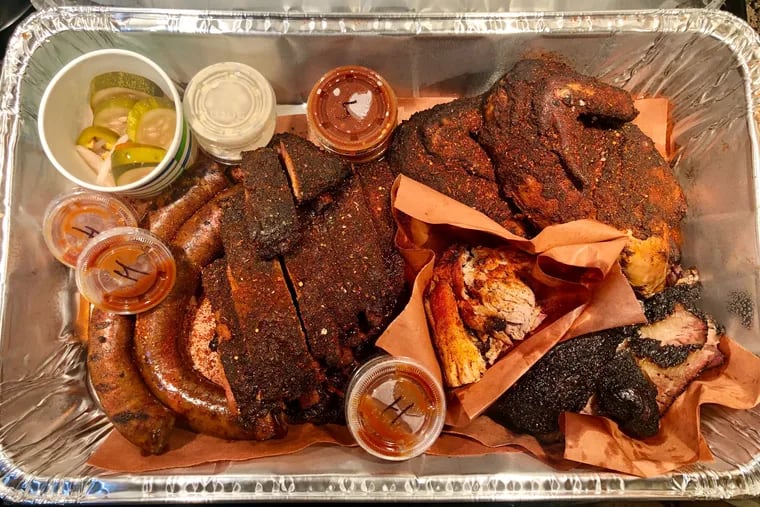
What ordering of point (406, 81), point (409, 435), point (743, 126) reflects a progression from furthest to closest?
point (406, 81) < point (743, 126) < point (409, 435)

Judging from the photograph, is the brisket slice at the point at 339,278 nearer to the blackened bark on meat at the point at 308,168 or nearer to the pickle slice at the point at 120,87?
the blackened bark on meat at the point at 308,168

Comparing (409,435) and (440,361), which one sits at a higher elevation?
(440,361)

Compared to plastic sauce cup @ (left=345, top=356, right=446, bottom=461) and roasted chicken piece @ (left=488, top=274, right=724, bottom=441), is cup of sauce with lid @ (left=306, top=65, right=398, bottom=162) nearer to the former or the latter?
plastic sauce cup @ (left=345, top=356, right=446, bottom=461)

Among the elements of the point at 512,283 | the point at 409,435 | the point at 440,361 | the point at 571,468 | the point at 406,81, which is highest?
the point at 406,81

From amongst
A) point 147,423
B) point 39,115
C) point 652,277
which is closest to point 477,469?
point 652,277

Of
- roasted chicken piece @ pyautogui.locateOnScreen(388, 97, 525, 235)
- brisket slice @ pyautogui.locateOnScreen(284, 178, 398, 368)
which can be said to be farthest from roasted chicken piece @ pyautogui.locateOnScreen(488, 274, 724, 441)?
brisket slice @ pyautogui.locateOnScreen(284, 178, 398, 368)

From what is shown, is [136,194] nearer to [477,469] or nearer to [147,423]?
[147,423]

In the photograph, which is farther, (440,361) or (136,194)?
(136,194)
